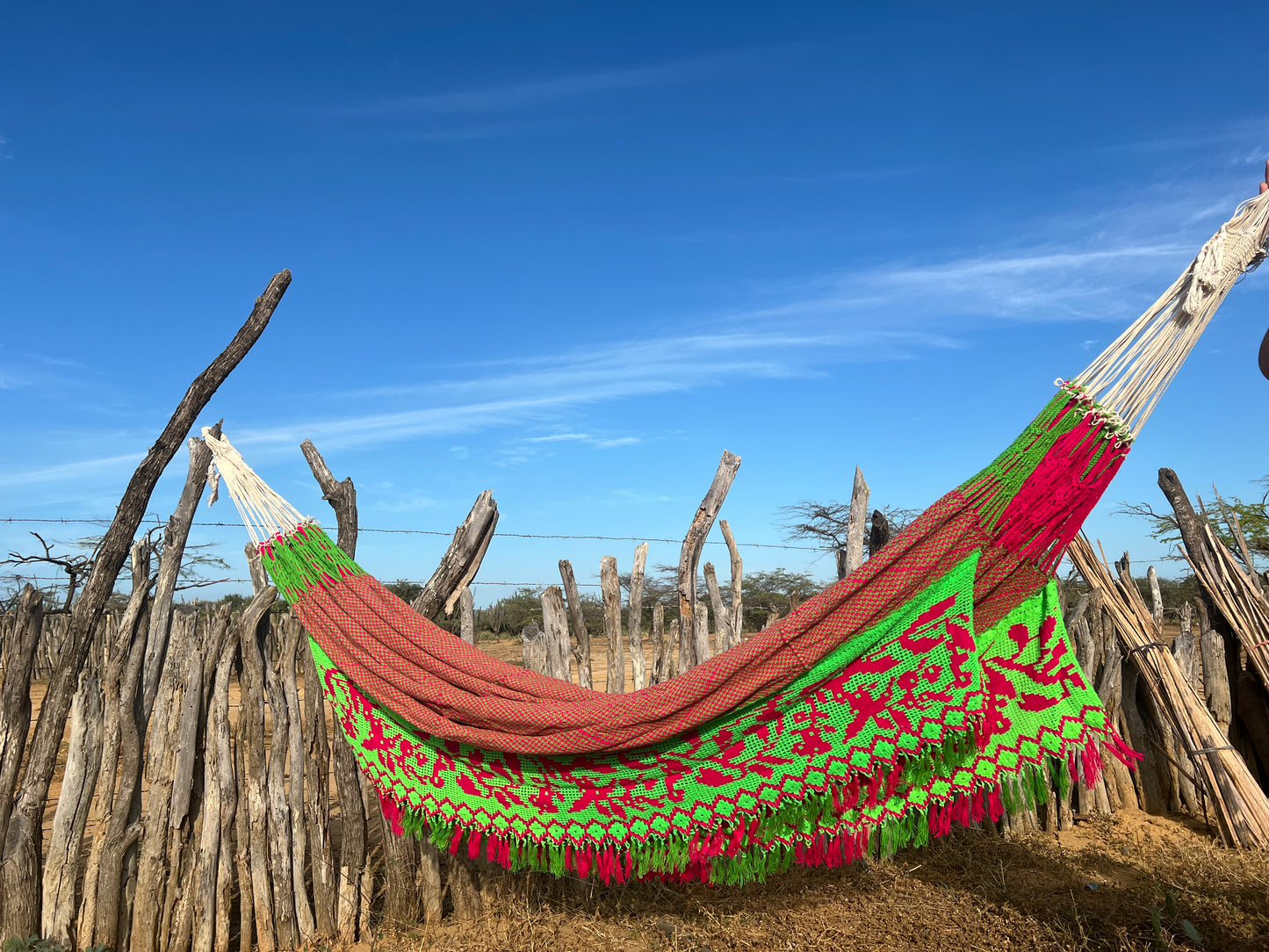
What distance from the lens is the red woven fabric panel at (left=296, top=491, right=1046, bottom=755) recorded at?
1896 millimetres

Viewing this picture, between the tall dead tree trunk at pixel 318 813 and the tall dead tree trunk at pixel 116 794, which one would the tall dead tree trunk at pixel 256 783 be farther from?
the tall dead tree trunk at pixel 116 794

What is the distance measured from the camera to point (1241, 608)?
3.23 metres

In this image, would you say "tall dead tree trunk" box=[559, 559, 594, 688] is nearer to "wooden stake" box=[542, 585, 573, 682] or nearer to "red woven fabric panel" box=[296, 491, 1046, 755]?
"wooden stake" box=[542, 585, 573, 682]

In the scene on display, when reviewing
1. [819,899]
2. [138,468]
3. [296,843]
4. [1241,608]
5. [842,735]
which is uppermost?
[138,468]

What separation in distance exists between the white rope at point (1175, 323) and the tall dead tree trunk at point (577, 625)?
1.81 meters

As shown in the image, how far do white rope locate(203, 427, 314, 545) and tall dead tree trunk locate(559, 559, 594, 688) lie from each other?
1030 millimetres

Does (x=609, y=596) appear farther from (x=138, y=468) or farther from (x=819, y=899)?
(x=138, y=468)

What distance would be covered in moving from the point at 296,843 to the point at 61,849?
0.61 metres

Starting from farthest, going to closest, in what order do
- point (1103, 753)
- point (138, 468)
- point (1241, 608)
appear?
point (1103, 753) < point (1241, 608) < point (138, 468)

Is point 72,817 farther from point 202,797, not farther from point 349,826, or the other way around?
point 349,826

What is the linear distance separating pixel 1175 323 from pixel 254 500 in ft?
7.35

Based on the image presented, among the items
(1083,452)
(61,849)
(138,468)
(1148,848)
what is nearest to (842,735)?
(1083,452)

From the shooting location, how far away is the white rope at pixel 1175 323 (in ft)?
5.67

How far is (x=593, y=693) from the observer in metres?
2.16
